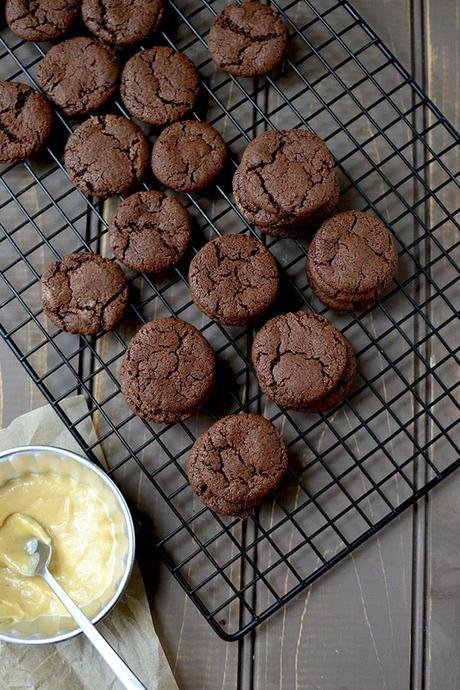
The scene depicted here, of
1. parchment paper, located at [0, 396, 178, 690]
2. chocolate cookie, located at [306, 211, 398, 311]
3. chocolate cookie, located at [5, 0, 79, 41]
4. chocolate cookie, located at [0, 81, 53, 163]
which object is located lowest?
parchment paper, located at [0, 396, 178, 690]

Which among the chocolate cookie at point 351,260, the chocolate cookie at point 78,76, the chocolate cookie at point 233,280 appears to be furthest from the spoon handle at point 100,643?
the chocolate cookie at point 78,76

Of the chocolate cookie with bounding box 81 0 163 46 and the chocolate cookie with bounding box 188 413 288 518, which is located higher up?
the chocolate cookie with bounding box 81 0 163 46

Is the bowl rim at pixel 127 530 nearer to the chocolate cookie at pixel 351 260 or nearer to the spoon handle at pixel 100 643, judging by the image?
the spoon handle at pixel 100 643

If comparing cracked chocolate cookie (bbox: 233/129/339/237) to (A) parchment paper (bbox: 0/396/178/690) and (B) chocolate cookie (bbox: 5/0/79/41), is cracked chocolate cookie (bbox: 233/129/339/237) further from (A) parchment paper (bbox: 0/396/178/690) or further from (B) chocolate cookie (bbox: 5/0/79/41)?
(A) parchment paper (bbox: 0/396/178/690)

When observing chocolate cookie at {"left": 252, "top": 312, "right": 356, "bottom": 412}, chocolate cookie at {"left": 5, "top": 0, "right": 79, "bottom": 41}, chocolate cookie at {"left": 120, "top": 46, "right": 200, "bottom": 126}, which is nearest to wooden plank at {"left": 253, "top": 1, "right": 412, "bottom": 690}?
chocolate cookie at {"left": 252, "top": 312, "right": 356, "bottom": 412}

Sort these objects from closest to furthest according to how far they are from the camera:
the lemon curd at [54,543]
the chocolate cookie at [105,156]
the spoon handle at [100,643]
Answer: the spoon handle at [100,643] < the lemon curd at [54,543] < the chocolate cookie at [105,156]

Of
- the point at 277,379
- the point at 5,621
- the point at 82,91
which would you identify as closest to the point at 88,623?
the point at 5,621
